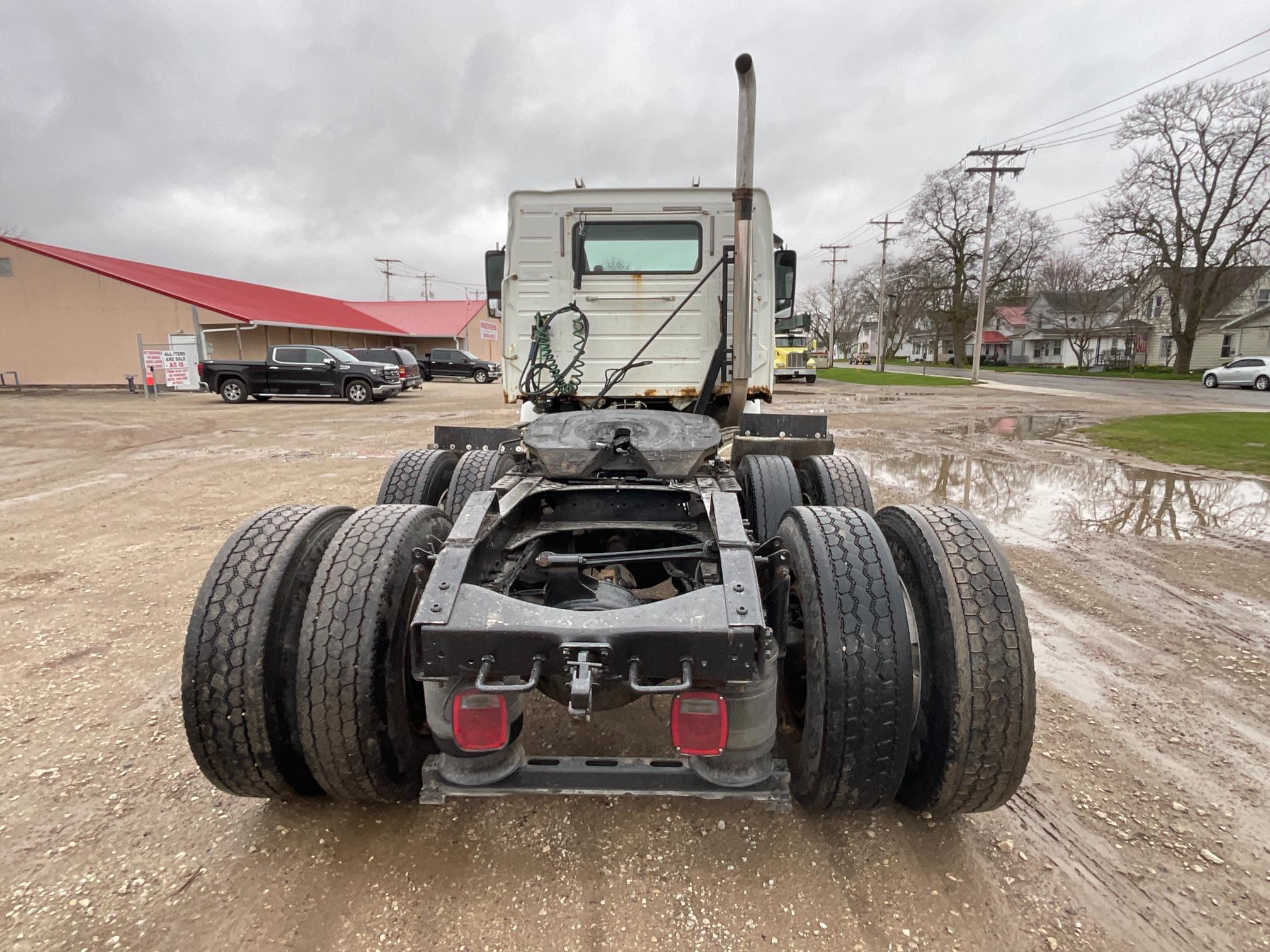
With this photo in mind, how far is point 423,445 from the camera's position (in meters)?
11.4

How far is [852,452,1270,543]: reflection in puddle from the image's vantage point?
6.03m

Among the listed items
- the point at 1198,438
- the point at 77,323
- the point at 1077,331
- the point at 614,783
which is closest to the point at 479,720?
the point at 614,783

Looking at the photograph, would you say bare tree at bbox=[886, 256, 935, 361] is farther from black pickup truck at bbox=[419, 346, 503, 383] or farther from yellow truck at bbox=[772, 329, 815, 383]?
black pickup truck at bbox=[419, 346, 503, 383]

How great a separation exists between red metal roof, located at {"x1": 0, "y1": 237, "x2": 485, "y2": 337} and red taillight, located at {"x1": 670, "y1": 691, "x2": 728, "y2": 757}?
30.0m

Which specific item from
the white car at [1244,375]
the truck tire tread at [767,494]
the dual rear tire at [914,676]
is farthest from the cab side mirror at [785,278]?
the white car at [1244,375]

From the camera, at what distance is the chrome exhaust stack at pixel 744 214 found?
3.44m

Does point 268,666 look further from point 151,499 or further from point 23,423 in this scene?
point 23,423

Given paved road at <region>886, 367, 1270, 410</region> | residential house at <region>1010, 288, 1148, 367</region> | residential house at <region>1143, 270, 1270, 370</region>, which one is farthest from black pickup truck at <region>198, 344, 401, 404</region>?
residential house at <region>1010, 288, 1148, 367</region>

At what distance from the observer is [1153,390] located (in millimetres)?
26250

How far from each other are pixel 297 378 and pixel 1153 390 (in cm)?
Result: 3144

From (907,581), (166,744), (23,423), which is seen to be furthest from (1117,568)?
(23,423)

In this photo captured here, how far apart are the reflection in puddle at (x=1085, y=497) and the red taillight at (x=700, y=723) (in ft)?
16.2

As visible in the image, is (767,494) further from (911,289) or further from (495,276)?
(911,289)

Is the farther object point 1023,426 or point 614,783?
point 1023,426
